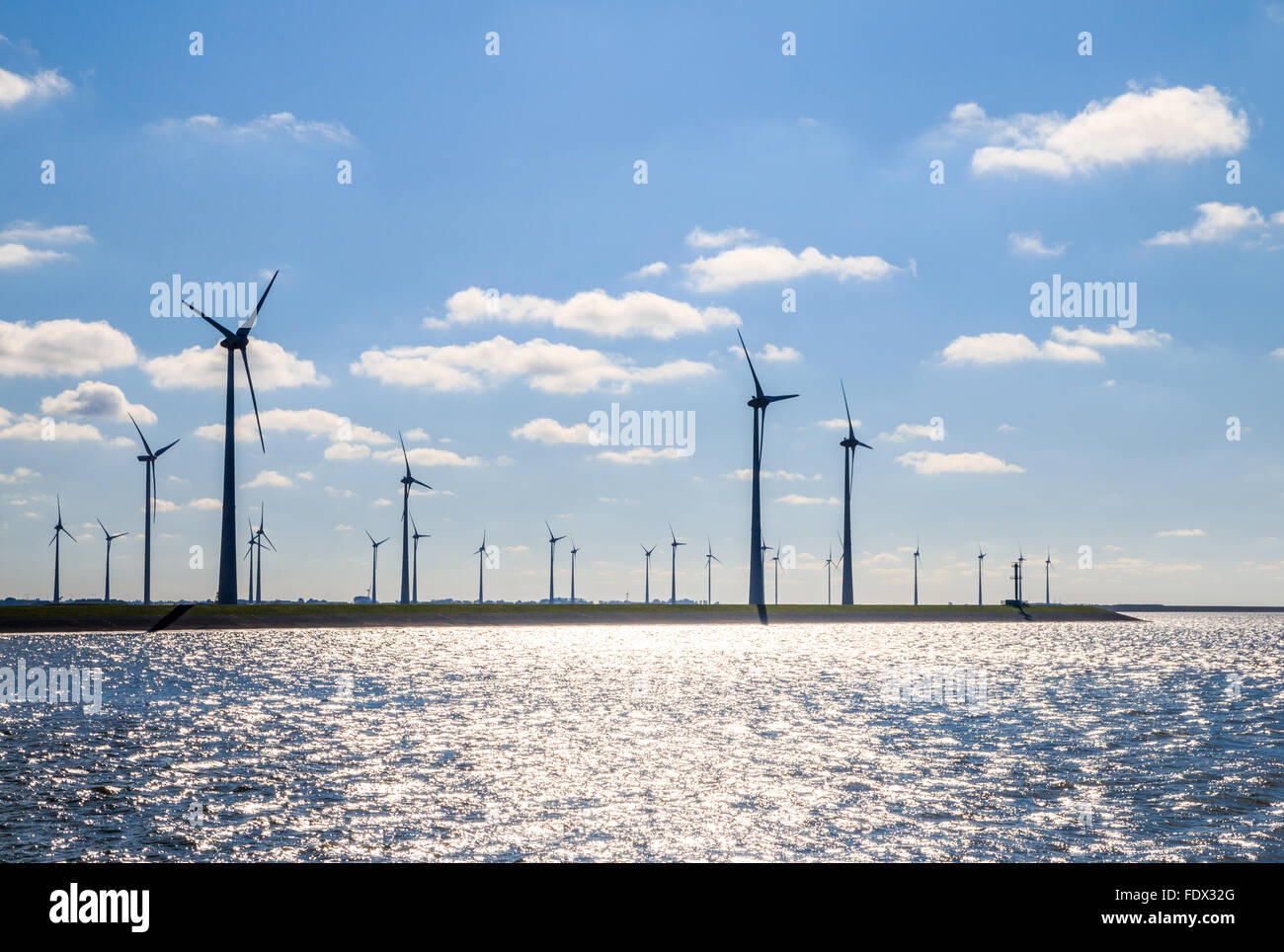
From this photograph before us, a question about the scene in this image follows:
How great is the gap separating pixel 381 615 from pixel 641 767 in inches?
4990

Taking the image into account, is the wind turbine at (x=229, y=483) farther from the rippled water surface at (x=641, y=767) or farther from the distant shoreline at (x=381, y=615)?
the rippled water surface at (x=641, y=767)

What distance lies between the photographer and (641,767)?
111 feet

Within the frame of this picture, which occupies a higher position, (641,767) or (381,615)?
(641,767)

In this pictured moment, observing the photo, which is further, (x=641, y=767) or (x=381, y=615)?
(x=381, y=615)

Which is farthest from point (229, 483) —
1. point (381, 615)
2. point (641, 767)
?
point (641, 767)

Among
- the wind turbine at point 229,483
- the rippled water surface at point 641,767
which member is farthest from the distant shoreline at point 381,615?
the rippled water surface at point 641,767

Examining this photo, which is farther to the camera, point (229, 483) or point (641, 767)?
point (229, 483)

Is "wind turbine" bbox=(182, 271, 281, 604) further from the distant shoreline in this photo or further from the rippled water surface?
the rippled water surface

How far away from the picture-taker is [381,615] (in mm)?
154500

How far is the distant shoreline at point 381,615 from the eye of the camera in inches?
5002

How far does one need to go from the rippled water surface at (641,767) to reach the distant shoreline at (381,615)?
58.0 m

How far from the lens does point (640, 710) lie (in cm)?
5359

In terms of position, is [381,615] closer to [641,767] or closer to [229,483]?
[229,483]
